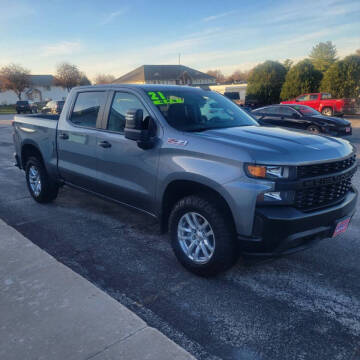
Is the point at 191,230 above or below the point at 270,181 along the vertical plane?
below

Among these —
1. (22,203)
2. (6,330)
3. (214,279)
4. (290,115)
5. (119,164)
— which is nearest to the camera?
(6,330)

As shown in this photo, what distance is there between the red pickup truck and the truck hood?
1946 cm

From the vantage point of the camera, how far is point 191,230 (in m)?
3.57

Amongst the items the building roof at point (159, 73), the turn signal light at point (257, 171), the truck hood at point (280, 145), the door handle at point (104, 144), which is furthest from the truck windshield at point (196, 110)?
the building roof at point (159, 73)

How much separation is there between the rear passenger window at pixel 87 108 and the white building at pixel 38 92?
73810 mm

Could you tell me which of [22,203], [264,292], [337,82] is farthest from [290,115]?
[337,82]

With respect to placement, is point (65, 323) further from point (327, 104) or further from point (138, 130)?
point (327, 104)

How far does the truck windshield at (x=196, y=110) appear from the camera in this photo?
3.95 metres

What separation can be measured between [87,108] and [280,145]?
282 centimetres

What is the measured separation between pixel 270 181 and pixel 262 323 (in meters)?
1.12

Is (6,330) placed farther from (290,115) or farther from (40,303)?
(290,115)

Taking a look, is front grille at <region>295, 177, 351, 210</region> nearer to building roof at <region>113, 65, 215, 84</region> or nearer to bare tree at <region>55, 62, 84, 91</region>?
building roof at <region>113, 65, 215, 84</region>

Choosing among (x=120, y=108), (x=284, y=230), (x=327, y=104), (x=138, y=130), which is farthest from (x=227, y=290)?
(x=327, y=104)

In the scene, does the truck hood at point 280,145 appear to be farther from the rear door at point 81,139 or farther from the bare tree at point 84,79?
the bare tree at point 84,79
